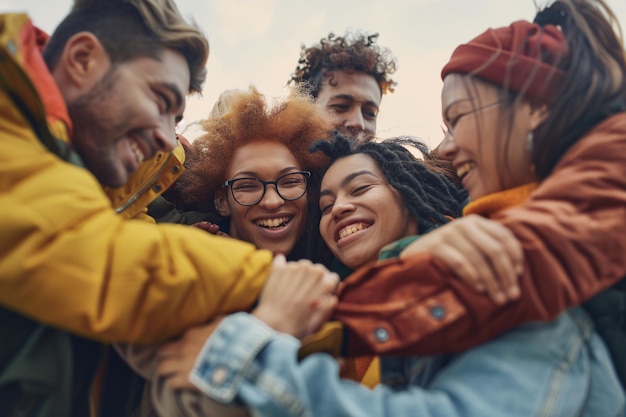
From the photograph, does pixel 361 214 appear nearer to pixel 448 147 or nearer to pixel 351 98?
pixel 448 147

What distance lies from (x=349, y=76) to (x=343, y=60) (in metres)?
0.17

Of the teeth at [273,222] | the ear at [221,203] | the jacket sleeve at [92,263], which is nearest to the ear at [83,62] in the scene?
the jacket sleeve at [92,263]

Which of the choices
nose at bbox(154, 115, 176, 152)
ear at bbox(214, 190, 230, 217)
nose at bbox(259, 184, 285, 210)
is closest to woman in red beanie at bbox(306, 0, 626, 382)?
nose at bbox(154, 115, 176, 152)

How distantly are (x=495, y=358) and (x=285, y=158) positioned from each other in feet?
7.44

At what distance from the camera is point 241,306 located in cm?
161

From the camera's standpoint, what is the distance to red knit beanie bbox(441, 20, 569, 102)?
1.96m

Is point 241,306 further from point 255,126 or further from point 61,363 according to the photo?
point 255,126

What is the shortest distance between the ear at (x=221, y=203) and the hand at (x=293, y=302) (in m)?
2.13

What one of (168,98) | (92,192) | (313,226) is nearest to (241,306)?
(92,192)

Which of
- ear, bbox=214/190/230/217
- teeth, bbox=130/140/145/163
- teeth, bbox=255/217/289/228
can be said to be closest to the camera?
teeth, bbox=130/140/145/163

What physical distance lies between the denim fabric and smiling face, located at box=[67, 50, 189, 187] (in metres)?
0.88

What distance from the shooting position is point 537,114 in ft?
6.45

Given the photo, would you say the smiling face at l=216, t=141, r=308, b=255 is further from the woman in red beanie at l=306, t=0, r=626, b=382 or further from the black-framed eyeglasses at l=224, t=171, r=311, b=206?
the woman in red beanie at l=306, t=0, r=626, b=382

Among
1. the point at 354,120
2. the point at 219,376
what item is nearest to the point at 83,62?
the point at 219,376
